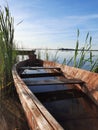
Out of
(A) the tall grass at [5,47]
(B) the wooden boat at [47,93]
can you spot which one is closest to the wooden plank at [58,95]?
(B) the wooden boat at [47,93]

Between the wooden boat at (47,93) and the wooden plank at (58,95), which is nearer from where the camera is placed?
the wooden boat at (47,93)

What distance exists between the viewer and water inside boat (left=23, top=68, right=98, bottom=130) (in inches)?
56.9

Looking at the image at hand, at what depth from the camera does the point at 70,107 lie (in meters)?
1.78

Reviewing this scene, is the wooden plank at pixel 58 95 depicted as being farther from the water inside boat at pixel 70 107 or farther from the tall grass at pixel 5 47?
the tall grass at pixel 5 47

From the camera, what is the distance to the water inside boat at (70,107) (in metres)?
1.45

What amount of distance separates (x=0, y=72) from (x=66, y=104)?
1222 mm

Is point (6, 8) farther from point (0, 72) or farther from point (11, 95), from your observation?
point (11, 95)

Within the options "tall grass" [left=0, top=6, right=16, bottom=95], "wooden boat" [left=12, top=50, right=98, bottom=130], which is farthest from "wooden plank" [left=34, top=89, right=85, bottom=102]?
"tall grass" [left=0, top=6, right=16, bottom=95]

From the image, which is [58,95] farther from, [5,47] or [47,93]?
[5,47]

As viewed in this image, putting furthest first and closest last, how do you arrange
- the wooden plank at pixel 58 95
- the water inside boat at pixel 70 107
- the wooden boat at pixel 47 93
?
the wooden plank at pixel 58 95 < the water inside boat at pixel 70 107 < the wooden boat at pixel 47 93

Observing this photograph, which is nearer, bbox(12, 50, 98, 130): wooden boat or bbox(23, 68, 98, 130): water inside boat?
bbox(12, 50, 98, 130): wooden boat

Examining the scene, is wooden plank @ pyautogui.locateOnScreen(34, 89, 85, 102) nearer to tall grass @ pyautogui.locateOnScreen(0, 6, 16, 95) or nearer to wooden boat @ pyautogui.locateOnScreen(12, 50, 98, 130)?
wooden boat @ pyautogui.locateOnScreen(12, 50, 98, 130)

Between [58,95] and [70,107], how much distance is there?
34cm

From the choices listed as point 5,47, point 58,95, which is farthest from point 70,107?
point 5,47
